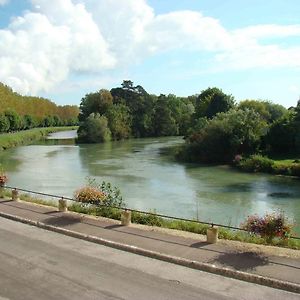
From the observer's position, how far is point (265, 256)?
11.9m

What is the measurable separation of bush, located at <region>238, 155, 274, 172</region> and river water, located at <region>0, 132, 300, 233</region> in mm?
1663

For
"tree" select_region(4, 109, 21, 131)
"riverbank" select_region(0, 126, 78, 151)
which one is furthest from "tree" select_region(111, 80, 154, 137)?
"tree" select_region(4, 109, 21, 131)

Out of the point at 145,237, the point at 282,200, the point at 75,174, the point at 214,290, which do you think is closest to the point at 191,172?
the point at 75,174

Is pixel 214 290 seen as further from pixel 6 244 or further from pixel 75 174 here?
pixel 75 174

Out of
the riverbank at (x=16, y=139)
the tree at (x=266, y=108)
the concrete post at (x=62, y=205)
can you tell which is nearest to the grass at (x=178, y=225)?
the concrete post at (x=62, y=205)

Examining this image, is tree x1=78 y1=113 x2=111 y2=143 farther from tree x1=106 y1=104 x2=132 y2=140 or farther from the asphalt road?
the asphalt road

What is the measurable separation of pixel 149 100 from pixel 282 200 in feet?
318

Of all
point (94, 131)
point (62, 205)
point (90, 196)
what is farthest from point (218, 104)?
point (62, 205)

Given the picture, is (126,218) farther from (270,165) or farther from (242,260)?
(270,165)

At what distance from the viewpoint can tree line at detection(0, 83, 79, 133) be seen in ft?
356

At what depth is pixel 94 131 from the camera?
99938 millimetres

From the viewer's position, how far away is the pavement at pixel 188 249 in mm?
10703

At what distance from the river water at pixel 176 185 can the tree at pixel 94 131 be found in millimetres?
40548

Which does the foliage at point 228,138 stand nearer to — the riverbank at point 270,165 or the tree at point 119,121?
the riverbank at point 270,165
